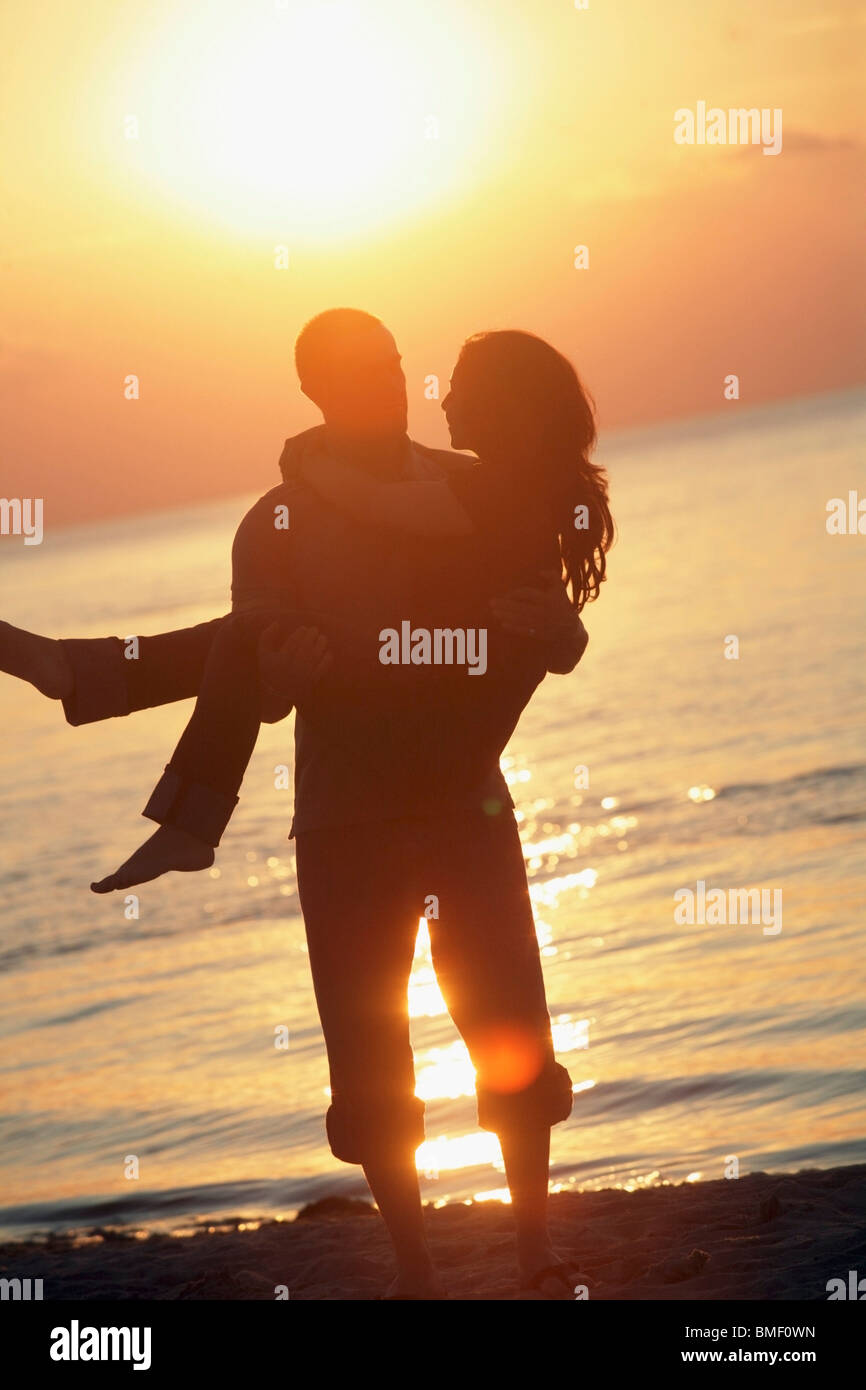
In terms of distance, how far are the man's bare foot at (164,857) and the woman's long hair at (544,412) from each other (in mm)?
1165

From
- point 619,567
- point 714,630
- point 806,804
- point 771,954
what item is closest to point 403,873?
point 771,954

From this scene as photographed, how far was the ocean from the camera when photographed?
21.1ft

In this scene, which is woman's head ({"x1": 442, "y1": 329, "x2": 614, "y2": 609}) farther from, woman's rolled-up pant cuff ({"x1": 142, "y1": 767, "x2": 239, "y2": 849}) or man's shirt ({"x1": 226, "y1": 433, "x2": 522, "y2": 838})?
woman's rolled-up pant cuff ({"x1": 142, "y1": 767, "x2": 239, "y2": 849})

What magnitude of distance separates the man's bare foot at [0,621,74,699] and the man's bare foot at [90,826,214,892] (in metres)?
0.47

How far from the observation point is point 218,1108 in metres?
7.31

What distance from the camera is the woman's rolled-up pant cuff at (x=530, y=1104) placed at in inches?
150

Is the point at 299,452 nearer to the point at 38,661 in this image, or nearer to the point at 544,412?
the point at 544,412

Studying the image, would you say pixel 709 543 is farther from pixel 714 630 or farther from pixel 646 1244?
pixel 646 1244

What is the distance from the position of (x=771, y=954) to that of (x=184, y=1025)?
305cm

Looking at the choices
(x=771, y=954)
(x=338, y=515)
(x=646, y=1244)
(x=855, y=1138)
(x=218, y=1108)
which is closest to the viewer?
(x=338, y=515)

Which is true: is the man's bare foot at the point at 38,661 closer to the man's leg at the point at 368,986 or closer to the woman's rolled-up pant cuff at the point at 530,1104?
the man's leg at the point at 368,986

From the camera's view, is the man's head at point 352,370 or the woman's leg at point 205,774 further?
the woman's leg at point 205,774

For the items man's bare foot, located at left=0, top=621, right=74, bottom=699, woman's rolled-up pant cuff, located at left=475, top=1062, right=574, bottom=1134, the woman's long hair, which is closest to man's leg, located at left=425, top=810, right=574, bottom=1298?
woman's rolled-up pant cuff, located at left=475, top=1062, right=574, bottom=1134

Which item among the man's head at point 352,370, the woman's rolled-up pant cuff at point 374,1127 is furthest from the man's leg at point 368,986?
the man's head at point 352,370
